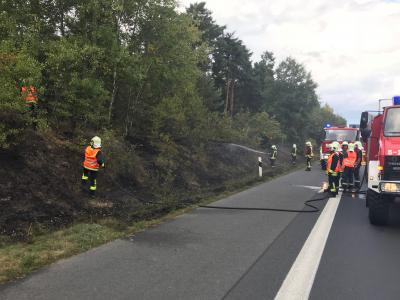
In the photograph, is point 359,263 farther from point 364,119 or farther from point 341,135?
point 341,135

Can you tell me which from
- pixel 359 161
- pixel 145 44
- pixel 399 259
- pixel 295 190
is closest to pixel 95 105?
pixel 145 44

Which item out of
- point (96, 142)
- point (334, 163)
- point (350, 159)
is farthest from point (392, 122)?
point (96, 142)

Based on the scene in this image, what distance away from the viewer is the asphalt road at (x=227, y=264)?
14.2 feet

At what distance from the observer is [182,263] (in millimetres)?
5367

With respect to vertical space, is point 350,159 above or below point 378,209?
above

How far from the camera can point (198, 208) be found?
10008 millimetres

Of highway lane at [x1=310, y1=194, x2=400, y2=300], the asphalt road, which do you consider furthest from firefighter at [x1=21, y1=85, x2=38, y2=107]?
highway lane at [x1=310, y1=194, x2=400, y2=300]

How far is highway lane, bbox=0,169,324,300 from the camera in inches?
170

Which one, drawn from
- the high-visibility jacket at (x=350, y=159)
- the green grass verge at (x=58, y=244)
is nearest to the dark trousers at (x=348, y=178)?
the high-visibility jacket at (x=350, y=159)

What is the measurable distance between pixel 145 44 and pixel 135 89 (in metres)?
1.89

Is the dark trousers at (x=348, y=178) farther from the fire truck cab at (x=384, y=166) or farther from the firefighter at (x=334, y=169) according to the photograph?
the fire truck cab at (x=384, y=166)

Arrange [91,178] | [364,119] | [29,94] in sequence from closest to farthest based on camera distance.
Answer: [364,119] < [29,94] < [91,178]

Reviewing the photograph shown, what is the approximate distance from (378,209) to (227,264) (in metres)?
4.10

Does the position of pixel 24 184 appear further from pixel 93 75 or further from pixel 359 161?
pixel 359 161
